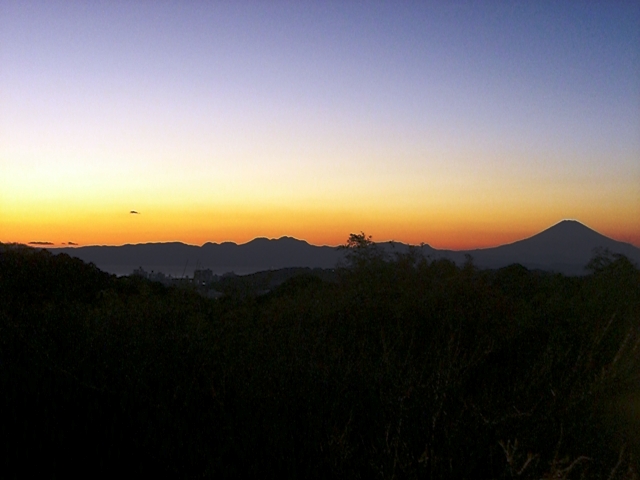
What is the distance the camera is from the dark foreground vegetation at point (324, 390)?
4.50 m

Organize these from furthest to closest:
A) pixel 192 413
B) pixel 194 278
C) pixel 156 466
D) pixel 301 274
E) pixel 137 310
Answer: pixel 301 274 → pixel 194 278 → pixel 137 310 → pixel 192 413 → pixel 156 466

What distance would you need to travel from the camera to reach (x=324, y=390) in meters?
5.75

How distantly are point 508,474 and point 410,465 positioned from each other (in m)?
0.63

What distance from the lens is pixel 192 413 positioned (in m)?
5.27

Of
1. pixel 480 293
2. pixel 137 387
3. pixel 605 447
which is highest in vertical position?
pixel 480 293

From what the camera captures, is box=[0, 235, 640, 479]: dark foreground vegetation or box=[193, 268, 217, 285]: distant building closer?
box=[0, 235, 640, 479]: dark foreground vegetation

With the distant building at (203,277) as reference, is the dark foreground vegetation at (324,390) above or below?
below

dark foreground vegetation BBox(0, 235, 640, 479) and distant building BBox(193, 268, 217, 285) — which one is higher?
distant building BBox(193, 268, 217, 285)

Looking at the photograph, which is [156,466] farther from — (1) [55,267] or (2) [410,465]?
(1) [55,267]

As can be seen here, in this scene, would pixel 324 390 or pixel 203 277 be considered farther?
pixel 203 277

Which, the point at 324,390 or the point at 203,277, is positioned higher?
the point at 203,277

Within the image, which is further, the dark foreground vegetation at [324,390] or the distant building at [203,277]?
the distant building at [203,277]

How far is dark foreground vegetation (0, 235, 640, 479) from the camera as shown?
4.50m

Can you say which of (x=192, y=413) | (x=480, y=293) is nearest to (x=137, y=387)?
(x=192, y=413)
